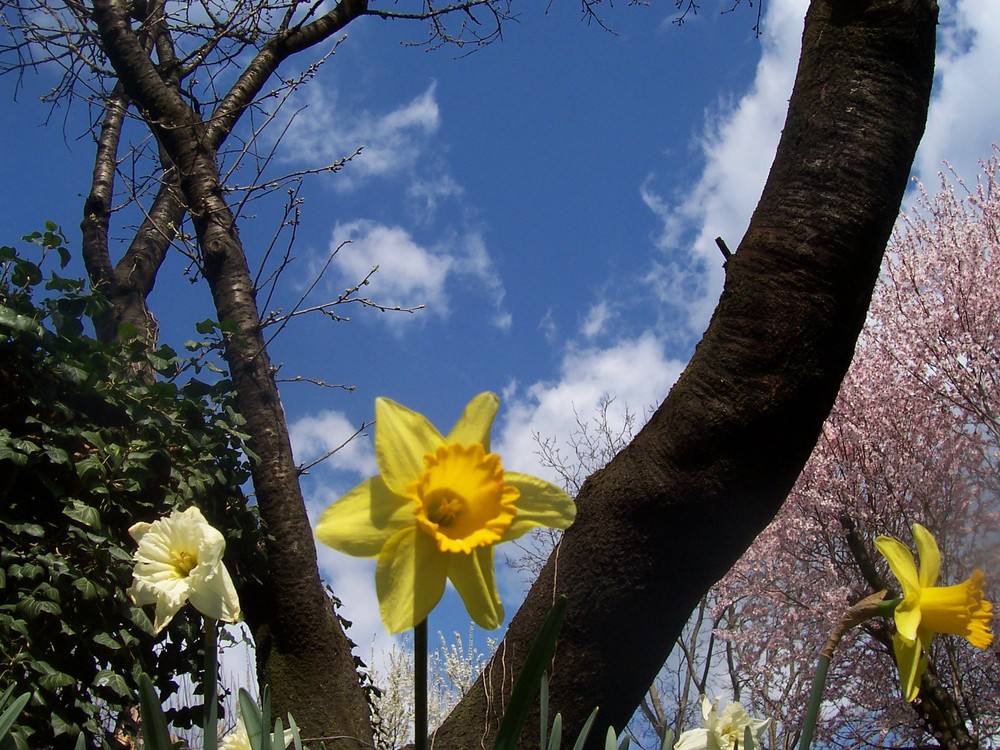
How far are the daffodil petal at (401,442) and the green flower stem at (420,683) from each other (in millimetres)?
115

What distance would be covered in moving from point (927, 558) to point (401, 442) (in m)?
0.63

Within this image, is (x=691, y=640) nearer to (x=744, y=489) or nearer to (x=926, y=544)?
(x=744, y=489)

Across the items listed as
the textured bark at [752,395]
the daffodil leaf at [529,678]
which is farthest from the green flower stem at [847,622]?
the textured bark at [752,395]

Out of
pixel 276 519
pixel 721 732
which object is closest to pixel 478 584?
pixel 721 732

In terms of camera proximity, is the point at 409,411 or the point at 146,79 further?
the point at 146,79

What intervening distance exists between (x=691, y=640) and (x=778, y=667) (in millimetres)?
1433

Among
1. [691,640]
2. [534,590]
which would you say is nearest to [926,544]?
[534,590]

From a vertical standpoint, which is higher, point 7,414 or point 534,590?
point 7,414

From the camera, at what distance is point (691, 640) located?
353 inches

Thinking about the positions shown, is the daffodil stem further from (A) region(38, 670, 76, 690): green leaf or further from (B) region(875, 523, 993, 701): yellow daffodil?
(A) region(38, 670, 76, 690): green leaf

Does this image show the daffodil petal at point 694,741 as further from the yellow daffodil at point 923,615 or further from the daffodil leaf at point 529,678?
the daffodil leaf at point 529,678

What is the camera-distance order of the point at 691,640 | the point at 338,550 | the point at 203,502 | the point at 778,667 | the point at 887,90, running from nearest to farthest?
1. the point at 338,550
2. the point at 887,90
3. the point at 203,502
4. the point at 778,667
5. the point at 691,640

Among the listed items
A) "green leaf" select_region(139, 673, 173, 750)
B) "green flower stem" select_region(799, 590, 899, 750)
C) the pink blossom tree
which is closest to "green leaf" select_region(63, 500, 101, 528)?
"green leaf" select_region(139, 673, 173, 750)

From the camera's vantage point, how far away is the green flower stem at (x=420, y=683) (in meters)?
0.56
